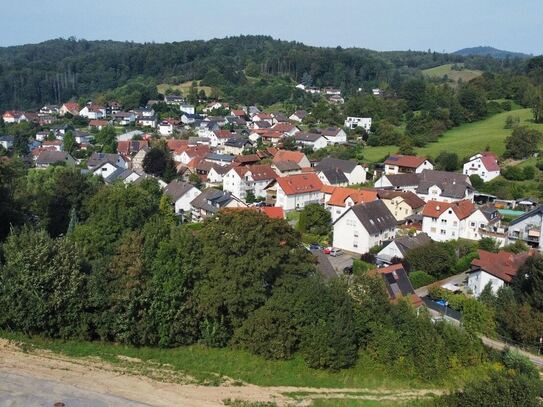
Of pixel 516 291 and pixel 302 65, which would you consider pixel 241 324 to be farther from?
pixel 302 65


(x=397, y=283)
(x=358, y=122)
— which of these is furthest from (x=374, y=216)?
(x=358, y=122)

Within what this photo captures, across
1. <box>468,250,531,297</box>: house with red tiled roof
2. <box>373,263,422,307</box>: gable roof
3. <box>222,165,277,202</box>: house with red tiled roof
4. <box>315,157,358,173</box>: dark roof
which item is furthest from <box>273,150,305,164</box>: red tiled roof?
A: <box>373,263,422,307</box>: gable roof

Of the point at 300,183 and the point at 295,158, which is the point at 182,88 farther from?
the point at 300,183

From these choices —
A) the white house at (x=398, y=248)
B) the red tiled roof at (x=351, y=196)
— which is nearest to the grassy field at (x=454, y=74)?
the red tiled roof at (x=351, y=196)

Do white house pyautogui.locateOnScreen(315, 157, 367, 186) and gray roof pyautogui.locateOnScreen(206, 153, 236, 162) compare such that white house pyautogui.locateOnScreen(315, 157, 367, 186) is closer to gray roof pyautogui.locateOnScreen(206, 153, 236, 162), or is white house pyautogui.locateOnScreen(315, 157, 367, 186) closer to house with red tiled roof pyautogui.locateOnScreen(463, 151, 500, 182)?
house with red tiled roof pyautogui.locateOnScreen(463, 151, 500, 182)

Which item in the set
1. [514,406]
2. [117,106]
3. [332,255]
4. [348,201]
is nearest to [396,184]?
[348,201]

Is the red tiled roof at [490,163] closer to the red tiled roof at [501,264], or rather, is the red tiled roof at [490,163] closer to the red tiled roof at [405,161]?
the red tiled roof at [405,161]
